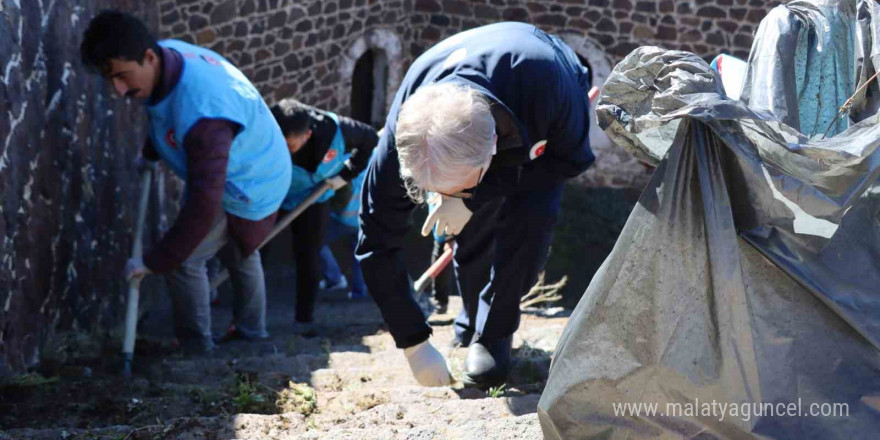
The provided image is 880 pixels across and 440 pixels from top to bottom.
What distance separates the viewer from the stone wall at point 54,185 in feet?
12.0

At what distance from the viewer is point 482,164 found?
2.57 m

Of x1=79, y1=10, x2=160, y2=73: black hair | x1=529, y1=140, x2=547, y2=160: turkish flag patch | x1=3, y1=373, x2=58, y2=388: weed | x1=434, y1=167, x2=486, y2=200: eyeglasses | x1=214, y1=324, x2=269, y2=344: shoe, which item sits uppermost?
x1=79, y1=10, x2=160, y2=73: black hair

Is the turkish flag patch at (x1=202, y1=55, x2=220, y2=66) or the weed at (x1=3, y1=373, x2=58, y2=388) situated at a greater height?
the turkish flag patch at (x1=202, y1=55, x2=220, y2=66)

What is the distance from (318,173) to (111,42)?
1.64 meters

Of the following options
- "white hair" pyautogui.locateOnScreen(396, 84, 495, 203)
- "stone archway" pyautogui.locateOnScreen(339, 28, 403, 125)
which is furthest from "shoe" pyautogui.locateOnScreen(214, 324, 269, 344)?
"stone archway" pyautogui.locateOnScreen(339, 28, 403, 125)

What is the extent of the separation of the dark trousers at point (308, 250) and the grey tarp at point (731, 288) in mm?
3462

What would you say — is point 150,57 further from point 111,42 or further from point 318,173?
point 318,173

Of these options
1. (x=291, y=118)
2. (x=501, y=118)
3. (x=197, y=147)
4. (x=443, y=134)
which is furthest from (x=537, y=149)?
(x=291, y=118)

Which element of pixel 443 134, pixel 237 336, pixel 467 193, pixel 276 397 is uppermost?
pixel 443 134

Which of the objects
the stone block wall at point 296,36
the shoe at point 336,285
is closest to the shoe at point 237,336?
the shoe at point 336,285

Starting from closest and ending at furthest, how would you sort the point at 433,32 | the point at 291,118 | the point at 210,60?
the point at 210,60 → the point at 291,118 → the point at 433,32

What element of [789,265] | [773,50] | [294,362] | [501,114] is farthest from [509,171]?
[294,362]

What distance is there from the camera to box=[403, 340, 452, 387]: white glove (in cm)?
314

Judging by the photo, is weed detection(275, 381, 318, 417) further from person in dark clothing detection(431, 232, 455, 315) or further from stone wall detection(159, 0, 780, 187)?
stone wall detection(159, 0, 780, 187)
